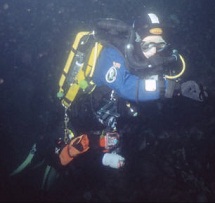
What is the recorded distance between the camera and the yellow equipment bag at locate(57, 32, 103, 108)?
148 inches

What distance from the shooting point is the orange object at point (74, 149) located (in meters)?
4.05

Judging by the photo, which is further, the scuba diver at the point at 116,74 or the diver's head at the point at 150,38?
the diver's head at the point at 150,38

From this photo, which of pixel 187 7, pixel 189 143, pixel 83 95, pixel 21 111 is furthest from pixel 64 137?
pixel 187 7

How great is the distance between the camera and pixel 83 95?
13.9ft

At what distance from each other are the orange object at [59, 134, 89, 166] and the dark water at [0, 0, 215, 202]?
0.35 metres

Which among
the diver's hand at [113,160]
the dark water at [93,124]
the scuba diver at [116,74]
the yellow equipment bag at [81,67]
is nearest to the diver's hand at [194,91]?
the scuba diver at [116,74]

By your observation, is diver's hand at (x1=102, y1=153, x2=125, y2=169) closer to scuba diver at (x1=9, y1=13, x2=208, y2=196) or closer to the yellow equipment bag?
scuba diver at (x1=9, y1=13, x2=208, y2=196)

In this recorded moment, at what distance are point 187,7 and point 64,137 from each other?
5.48 m

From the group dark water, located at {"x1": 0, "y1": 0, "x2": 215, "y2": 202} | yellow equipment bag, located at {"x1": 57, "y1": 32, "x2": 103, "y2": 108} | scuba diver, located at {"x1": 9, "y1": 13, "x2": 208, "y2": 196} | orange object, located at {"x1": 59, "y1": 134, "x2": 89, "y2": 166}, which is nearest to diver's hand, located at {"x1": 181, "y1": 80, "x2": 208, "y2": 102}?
scuba diver, located at {"x1": 9, "y1": 13, "x2": 208, "y2": 196}

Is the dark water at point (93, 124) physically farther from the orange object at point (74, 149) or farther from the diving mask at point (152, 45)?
the orange object at point (74, 149)

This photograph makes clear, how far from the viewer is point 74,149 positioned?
13.3ft

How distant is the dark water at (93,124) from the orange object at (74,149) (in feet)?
1.16

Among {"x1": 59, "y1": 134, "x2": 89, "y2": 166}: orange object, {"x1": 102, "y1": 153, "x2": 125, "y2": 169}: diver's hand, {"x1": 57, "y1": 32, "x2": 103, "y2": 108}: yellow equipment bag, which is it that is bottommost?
{"x1": 102, "y1": 153, "x2": 125, "y2": 169}: diver's hand

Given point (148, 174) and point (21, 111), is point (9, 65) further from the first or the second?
point (148, 174)
